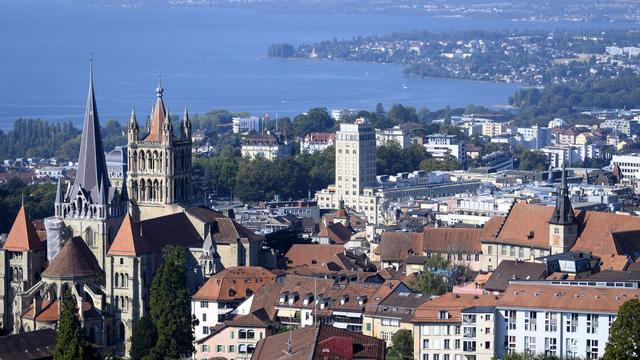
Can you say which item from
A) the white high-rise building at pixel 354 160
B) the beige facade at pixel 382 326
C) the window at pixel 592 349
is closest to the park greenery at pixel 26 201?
the white high-rise building at pixel 354 160

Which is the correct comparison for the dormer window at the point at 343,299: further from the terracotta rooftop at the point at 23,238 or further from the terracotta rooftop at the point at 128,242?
the terracotta rooftop at the point at 23,238

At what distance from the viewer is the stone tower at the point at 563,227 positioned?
61.1 meters

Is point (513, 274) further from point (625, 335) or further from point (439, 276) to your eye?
point (625, 335)

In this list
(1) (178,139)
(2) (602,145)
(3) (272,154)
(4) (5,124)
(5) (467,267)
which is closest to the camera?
(5) (467,267)

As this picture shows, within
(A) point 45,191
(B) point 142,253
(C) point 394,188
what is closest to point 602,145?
(C) point 394,188

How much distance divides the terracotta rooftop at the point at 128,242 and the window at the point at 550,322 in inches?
616

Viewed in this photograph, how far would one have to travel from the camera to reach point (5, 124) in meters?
169

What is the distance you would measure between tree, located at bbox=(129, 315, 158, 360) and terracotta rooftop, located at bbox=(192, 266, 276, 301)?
2621mm

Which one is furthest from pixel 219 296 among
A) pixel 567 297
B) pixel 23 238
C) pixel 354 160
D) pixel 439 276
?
pixel 354 160

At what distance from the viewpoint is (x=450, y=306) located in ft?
167

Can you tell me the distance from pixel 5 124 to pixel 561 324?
4932 inches

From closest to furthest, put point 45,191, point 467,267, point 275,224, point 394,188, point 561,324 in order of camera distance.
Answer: point 561,324 < point 467,267 < point 275,224 < point 45,191 < point 394,188

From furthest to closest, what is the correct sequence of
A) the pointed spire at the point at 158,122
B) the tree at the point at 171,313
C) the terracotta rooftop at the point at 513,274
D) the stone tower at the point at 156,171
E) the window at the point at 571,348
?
the pointed spire at the point at 158,122 → the stone tower at the point at 156,171 → the tree at the point at 171,313 → the terracotta rooftop at the point at 513,274 → the window at the point at 571,348

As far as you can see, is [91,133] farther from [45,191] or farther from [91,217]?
[45,191]
